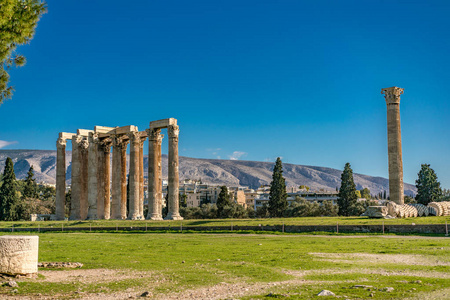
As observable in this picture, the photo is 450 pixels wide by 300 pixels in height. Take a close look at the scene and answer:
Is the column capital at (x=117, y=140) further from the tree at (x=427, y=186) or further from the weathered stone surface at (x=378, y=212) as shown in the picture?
the tree at (x=427, y=186)

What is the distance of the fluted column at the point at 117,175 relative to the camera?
6222 centimetres

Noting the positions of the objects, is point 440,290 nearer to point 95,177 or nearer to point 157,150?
point 157,150

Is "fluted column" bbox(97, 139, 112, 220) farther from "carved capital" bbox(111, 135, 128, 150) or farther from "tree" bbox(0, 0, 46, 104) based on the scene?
"tree" bbox(0, 0, 46, 104)

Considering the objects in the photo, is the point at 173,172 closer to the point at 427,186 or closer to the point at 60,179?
the point at 60,179

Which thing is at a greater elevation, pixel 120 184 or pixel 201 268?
pixel 120 184

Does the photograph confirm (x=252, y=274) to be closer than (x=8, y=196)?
Yes

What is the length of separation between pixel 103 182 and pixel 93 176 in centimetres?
329

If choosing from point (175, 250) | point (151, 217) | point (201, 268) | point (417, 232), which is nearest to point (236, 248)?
point (175, 250)

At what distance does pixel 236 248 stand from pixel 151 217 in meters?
34.9

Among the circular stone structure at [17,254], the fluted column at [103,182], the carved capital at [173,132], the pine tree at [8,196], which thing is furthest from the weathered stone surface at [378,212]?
the pine tree at [8,196]

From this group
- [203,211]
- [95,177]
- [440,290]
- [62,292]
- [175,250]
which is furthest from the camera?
[203,211]

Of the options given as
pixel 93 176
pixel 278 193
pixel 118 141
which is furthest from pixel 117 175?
pixel 278 193

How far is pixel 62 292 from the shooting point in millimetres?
13070

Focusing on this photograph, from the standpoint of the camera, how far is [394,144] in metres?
52.6
